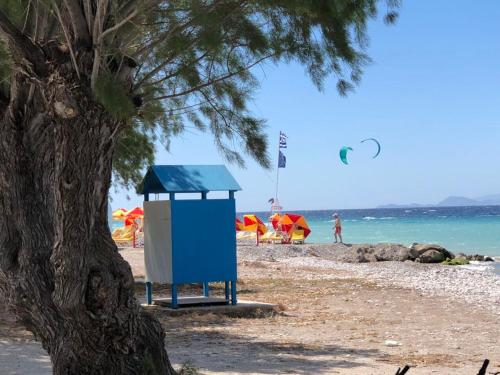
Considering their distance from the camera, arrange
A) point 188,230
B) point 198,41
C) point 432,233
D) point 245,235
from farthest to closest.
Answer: point 432,233, point 245,235, point 188,230, point 198,41

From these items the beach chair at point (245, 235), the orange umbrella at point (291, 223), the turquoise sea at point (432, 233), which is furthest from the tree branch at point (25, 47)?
the turquoise sea at point (432, 233)

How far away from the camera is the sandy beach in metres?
8.17

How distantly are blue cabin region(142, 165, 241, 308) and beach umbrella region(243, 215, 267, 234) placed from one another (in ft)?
80.4

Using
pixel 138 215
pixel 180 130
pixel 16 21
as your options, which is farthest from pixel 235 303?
pixel 138 215

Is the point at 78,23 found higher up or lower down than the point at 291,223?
higher up

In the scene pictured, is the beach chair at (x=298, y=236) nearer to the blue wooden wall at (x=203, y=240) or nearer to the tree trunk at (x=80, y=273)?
the blue wooden wall at (x=203, y=240)

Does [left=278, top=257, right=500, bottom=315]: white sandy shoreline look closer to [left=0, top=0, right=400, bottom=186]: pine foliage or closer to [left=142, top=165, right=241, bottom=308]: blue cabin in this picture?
[left=142, top=165, right=241, bottom=308]: blue cabin

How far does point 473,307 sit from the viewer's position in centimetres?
1428

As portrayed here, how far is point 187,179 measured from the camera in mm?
12945

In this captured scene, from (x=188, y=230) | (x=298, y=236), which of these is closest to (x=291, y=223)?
(x=298, y=236)

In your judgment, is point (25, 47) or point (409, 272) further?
point (409, 272)

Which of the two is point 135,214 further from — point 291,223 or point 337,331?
point 337,331

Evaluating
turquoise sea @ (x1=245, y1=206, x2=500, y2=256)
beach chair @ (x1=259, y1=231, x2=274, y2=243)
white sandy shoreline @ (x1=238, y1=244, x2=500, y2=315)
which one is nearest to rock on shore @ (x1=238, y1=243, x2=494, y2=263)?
white sandy shoreline @ (x1=238, y1=244, x2=500, y2=315)

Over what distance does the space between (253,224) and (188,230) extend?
25.8 m
